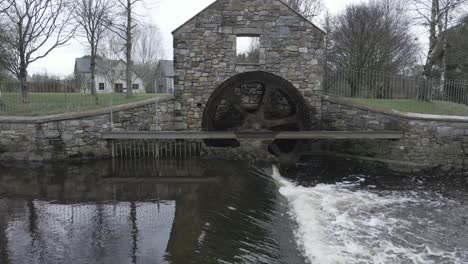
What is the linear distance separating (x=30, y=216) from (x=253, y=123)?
6049 mm

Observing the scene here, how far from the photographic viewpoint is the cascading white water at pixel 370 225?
471cm

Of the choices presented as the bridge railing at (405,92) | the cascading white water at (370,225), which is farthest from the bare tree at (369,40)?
the cascading white water at (370,225)

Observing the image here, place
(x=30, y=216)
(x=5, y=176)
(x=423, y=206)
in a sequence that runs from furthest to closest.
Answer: (x=5, y=176) < (x=423, y=206) < (x=30, y=216)

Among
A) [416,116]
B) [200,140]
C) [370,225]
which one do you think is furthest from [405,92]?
[370,225]

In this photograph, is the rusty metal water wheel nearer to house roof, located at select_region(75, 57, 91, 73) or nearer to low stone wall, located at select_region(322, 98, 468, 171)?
low stone wall, located at select_region(322, 98, 468, 171)

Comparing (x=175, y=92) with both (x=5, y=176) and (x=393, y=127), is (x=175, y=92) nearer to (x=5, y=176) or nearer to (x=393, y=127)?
(x=5, y=176)

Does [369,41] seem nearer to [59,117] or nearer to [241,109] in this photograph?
[241,109]

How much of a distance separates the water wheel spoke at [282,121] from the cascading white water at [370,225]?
271 centimetres

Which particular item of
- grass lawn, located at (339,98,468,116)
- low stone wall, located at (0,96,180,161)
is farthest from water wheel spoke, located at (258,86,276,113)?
low stone wall, located at (0,96,180,161)

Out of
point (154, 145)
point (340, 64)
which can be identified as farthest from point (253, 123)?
point (340, 64)

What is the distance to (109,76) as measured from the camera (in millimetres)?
30953

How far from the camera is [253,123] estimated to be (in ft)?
33.2

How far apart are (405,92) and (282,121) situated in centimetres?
542

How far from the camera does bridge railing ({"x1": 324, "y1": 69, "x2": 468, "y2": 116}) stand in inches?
423
